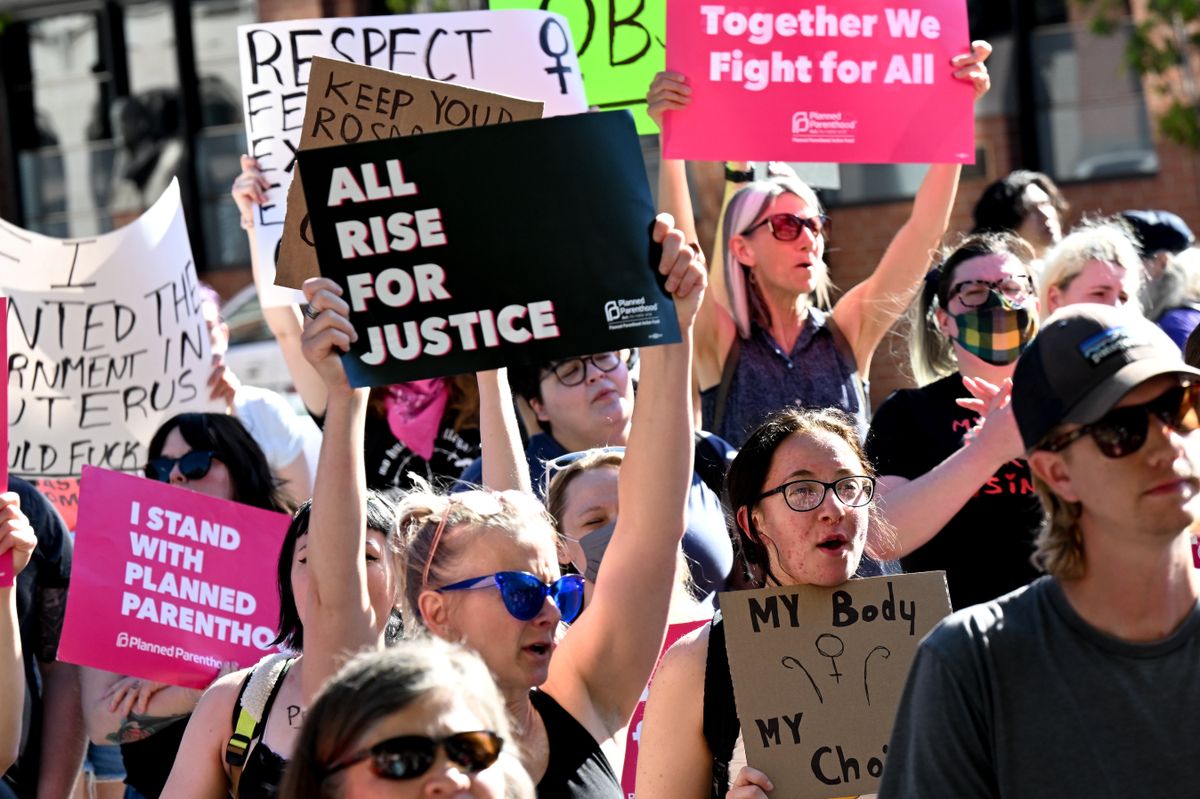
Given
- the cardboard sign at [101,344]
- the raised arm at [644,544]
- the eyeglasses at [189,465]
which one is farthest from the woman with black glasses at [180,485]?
the raised arm at [644,544]

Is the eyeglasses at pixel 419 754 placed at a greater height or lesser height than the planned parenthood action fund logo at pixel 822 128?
lesser

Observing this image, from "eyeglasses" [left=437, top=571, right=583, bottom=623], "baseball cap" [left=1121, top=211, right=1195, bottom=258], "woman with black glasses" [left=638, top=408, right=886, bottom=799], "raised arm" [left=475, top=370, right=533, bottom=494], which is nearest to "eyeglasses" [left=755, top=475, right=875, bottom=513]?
"woman with black glasses" [left=638, top=408, right=886, bottom=799]

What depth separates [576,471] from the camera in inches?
160

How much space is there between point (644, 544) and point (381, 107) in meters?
1.24

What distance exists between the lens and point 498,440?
13.5 feet

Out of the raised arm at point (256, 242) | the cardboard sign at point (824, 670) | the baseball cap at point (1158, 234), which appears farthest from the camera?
the baseball cap at point (1158, 234)

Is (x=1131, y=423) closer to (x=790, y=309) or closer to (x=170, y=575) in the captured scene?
(x=790, y=309)

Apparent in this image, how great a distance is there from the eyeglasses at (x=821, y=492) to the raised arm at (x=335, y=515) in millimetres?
754

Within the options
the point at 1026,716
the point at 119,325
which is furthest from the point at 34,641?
the point at 1026,716

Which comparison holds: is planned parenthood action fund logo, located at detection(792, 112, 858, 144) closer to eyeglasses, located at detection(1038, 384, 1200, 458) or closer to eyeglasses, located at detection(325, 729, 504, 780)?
eyeglasses, located at detection(1038, 384, 1200, 458)

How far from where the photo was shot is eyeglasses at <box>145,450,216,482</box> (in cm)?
479

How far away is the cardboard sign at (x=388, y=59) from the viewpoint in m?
5.13

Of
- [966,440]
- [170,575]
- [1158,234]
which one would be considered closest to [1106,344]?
[966,440]

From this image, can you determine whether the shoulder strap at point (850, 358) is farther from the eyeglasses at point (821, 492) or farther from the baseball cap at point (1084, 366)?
the baseball cap at point (1084, 366)
